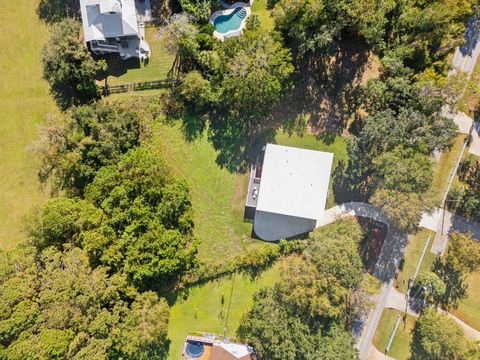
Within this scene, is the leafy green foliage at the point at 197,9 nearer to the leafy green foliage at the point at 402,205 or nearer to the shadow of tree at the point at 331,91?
the shadow of tree at the point at 331,91

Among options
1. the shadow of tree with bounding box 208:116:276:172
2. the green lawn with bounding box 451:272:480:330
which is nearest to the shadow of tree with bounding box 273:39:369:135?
the shadow of tree with bounding box 208:116:276:172

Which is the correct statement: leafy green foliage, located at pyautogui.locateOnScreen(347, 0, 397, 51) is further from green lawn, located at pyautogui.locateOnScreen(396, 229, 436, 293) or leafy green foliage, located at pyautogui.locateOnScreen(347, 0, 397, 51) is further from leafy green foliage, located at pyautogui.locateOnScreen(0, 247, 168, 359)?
leafy green foliage, located at pyautogui.locateOnScreen(0, 247, 168, 359)

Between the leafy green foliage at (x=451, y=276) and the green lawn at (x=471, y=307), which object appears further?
the green lawn at (x=471, y=307)

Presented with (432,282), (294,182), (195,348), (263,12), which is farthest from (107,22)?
(432,282)

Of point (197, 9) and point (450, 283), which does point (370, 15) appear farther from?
point (450, 283)

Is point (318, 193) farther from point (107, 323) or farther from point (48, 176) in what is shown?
point (48, 176)

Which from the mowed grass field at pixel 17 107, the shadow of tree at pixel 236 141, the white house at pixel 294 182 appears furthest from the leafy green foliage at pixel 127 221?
the white house at pixel 294 182
